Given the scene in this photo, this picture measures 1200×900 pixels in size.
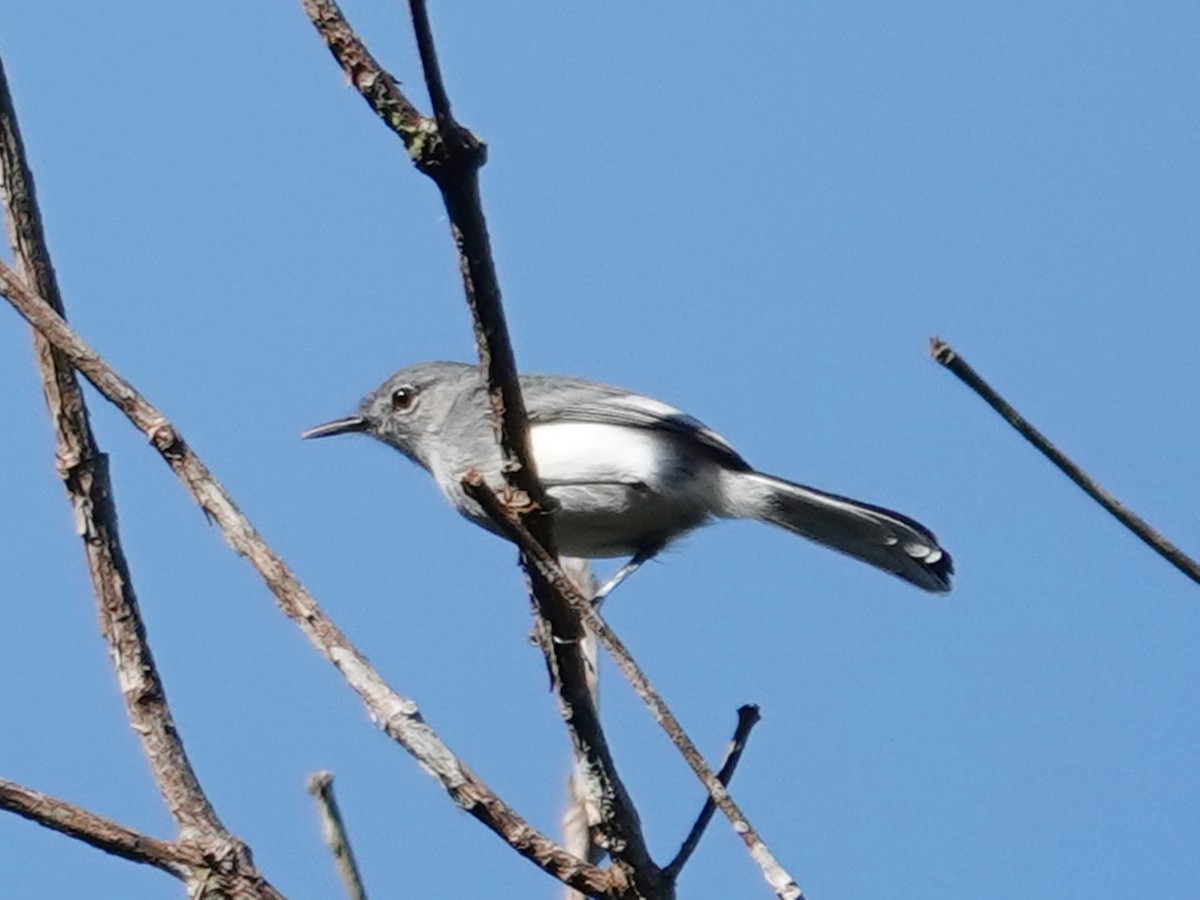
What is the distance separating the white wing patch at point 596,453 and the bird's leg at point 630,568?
232 millimetres

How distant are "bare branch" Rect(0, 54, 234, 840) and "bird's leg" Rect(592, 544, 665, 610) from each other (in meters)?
2.64

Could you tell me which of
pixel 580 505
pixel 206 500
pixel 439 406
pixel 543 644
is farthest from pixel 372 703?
pixel 439 406

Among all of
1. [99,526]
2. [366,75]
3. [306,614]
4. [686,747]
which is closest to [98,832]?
[306,614]

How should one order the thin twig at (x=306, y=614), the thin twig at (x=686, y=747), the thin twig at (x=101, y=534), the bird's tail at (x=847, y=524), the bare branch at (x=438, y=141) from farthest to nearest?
1. the bird's tail at (x=847, y=524)
2. the thin twig at (x=101, y=534)
3. the thin twig at (x=306, y=614)
4. the bare branch at (x=438, y=141)
5. the thin twig at (x=686, y=747)

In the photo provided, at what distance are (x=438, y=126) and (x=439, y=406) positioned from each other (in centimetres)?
430

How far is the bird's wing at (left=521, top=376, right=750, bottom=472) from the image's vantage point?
561cm

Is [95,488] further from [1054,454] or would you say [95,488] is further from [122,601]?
[1054,454]

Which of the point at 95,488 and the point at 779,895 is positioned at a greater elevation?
the point at 95,488

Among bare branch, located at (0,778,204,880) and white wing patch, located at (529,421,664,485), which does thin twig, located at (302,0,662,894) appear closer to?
bare branch, located at (0,778,204,880)

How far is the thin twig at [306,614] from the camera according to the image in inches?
86.6

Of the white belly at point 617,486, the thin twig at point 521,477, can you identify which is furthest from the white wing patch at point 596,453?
the thin twig at point 521,477

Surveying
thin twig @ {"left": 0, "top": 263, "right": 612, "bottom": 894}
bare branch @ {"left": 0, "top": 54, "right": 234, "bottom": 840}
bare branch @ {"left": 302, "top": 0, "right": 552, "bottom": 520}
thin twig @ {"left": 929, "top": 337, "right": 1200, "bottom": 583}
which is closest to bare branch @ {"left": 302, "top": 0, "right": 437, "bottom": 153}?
bare branch @ {"left": 302, "top": 0, "right": 552, "bottom": 520}

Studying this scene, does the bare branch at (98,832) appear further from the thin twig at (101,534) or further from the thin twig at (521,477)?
the thin twig at (521,477)

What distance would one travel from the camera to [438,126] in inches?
84.1
